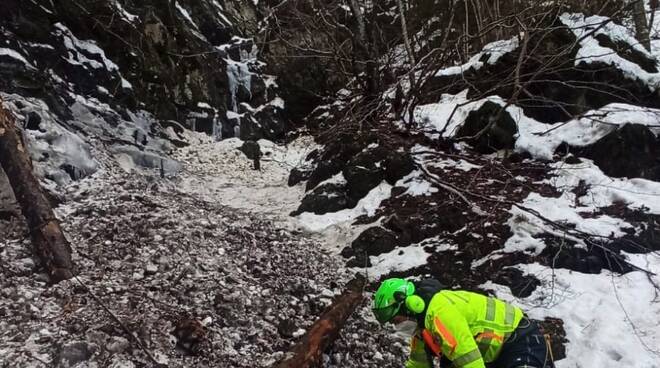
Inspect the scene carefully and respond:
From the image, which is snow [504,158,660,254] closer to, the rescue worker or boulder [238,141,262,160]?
the rescue worker

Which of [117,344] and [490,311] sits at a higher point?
[117,344]

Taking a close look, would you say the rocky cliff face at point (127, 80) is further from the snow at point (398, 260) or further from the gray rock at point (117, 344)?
the snow at point (398, 260)

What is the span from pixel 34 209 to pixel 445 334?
3768 mm

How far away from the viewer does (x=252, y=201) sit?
24.5ft

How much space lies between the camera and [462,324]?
2.54 m

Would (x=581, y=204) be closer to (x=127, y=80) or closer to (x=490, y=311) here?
(x=490, y=311)

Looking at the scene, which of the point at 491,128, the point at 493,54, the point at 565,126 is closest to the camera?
the point at 565,126

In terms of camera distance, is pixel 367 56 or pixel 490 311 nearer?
pixel 490 311

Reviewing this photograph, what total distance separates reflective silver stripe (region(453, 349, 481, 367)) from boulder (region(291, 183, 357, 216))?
4175mm

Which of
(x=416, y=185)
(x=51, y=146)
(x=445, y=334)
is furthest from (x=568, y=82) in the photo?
(x=51, y=146)

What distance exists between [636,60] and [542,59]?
1.53 meters

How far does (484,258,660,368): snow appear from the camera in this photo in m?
3.52

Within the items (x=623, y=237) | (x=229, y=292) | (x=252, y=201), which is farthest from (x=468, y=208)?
(x=252, y=201)

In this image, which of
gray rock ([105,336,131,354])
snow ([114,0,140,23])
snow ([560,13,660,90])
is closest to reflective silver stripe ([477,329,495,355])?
gray rock ([105,336,131,354])
